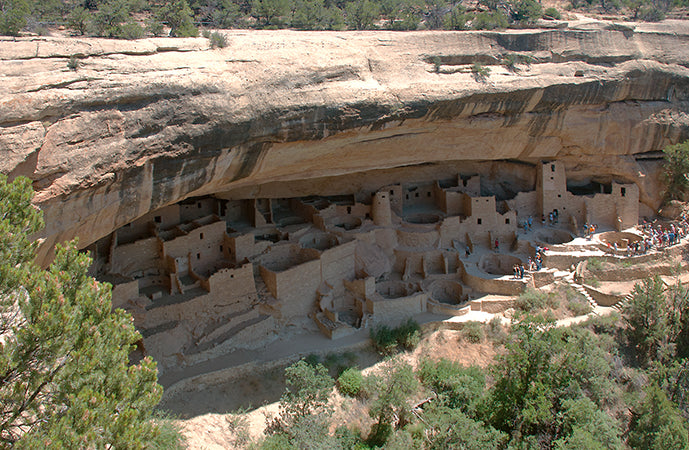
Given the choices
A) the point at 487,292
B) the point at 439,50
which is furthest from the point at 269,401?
the point at 439,50

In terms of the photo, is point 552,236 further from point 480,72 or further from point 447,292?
point 480,72

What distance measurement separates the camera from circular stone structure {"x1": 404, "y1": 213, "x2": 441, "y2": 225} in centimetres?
2009

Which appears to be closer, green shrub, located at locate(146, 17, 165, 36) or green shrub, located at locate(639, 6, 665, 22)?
green shrub, located at locate(146, 17, 165, 36)

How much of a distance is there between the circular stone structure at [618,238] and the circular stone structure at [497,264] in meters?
3.14

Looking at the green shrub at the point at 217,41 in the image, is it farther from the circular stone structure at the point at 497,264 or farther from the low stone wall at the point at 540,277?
the low stone wall at the point at 540,277

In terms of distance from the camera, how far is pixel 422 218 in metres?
20.2

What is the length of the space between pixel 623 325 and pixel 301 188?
33.2ft

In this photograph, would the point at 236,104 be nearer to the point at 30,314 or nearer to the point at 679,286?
the point at 30,314

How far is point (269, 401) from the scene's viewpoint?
14.1 m

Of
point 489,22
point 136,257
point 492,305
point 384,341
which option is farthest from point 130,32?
point 492,305

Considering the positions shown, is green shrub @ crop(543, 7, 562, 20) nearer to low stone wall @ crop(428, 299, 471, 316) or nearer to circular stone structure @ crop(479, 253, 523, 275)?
circular stone structure @ crop(479, 253, 523, 275)

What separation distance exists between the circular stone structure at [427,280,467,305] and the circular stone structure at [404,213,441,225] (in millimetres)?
2580

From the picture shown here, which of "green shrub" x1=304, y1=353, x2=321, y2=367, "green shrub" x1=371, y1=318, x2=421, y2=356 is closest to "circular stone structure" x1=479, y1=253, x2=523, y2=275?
"green shrub" x1=371, y1=318, x2=421, y2=356

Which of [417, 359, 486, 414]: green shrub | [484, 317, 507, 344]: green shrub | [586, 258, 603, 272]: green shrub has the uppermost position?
[586, 258, 603, 272]: green shrub
